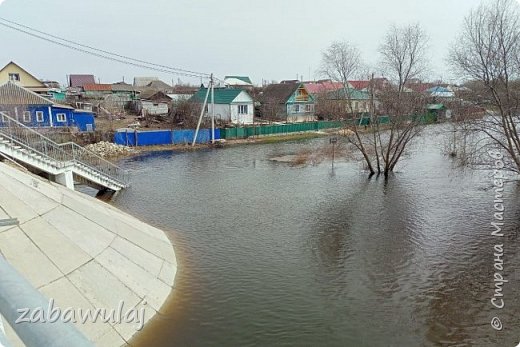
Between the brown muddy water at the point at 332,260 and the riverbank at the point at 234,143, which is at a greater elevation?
the riverbank at the point at 234,143

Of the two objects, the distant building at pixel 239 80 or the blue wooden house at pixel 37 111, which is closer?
the blue wooden house at pixel 37 111

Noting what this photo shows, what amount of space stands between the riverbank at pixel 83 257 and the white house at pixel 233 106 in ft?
129

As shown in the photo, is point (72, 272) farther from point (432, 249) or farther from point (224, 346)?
point (432, 249)

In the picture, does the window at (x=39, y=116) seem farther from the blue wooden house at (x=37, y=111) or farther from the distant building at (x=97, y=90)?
the distant building at (x=97, y=90)

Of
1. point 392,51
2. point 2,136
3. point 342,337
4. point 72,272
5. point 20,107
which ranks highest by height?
point 392,51

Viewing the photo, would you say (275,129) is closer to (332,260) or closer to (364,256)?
(364,256)

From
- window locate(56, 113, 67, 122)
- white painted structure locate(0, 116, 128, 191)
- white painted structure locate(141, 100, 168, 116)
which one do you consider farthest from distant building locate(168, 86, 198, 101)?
white painted structure locate(0, 116, 128, 191)

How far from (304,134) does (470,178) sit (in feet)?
86.1

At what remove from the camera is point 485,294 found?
11.1 metres

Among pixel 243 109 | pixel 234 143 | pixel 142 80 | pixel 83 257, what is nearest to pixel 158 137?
pixel 234 143

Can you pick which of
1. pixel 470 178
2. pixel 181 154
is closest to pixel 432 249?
pixel 470 178

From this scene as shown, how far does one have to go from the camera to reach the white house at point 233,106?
51.4 m

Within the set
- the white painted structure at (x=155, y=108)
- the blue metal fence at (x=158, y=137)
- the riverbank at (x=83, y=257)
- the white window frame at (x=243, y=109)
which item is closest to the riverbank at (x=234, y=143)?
the blue metal fence at (x=158, y=137)

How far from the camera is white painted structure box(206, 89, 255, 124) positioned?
5150cm
